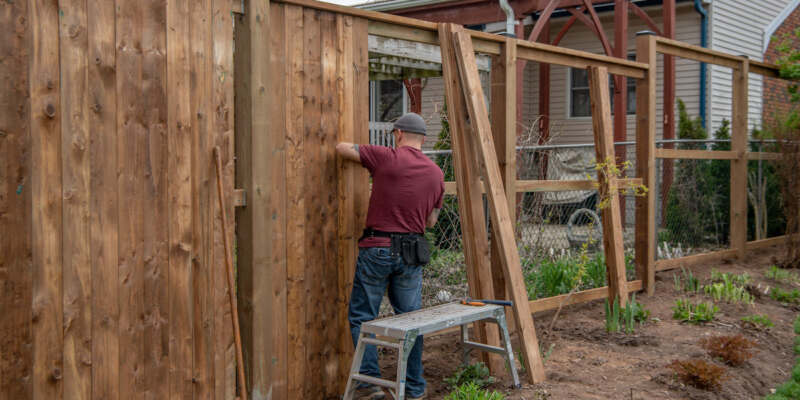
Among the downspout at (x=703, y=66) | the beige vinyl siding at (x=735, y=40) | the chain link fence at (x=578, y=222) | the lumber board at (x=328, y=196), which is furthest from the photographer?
the beige vinyl siding at (x=735, y=40)

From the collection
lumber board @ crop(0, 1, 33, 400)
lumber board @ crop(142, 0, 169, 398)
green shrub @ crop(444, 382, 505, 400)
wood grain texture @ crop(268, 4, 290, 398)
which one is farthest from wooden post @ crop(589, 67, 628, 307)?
lumber board @ crop(0, 1, 33, 400)

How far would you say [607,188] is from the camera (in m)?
6.94

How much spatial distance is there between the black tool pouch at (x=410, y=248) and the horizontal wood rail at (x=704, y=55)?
472 cm

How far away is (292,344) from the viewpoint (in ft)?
14.8

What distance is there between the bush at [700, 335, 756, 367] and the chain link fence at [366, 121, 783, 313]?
1.21 metres

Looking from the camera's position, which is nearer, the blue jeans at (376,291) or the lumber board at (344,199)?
the blue jeans at (376,291)

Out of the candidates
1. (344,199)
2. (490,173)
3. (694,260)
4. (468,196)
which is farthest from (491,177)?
(694,260)

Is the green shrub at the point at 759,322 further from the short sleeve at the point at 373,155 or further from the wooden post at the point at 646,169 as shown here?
the short sleeve at the point at 373,155

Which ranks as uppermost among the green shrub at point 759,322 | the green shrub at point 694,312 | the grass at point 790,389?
the green shrub at point 694,312

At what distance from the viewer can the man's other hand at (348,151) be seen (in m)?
4.58

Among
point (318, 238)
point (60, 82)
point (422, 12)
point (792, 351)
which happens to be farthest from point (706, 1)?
point (60, 82)

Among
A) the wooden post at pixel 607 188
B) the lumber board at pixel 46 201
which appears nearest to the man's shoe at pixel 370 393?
the lumber board at pixel 46 201

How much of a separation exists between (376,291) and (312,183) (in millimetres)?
767

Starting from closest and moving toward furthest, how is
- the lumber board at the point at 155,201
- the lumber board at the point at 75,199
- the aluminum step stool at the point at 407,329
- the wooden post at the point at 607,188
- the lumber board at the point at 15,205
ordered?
the lumber board at the point at 15,205
the lumber board at the point at 75,199
the lumber board at the point at 155,201
the aluminum step stool at the point at 407,329
the wooden post at the point at 607,188
